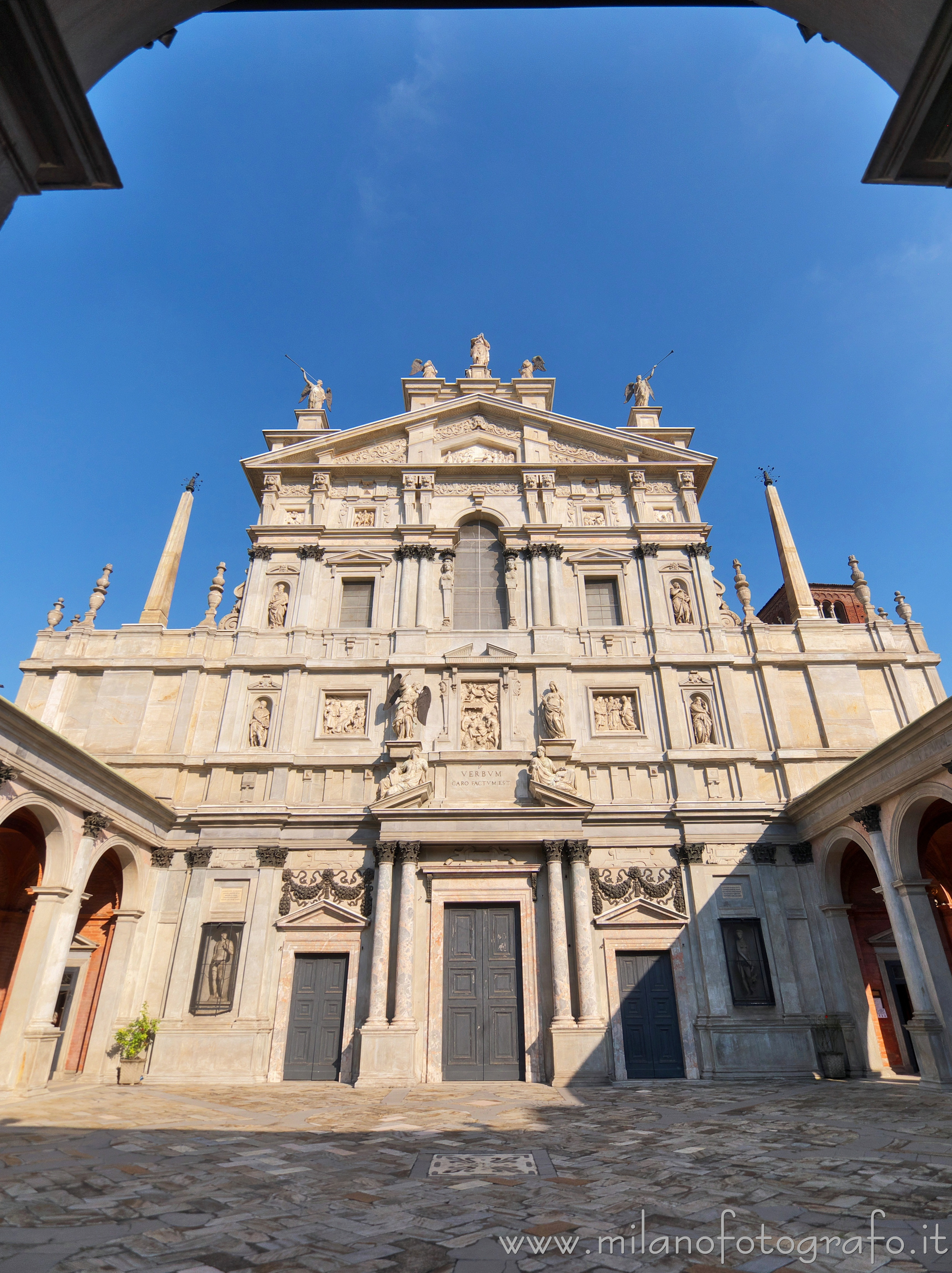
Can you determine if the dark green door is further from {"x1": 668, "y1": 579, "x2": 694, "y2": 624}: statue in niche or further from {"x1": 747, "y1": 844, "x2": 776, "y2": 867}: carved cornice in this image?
{"x1": 668, "y1": 579, "x2": 694, "y2": 624}: statue in niche

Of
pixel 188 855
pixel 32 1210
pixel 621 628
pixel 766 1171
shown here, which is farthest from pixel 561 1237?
pixel 621 628

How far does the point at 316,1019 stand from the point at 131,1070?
3634mm

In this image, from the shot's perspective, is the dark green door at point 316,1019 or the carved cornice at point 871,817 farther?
the dark green door at point 316,1019

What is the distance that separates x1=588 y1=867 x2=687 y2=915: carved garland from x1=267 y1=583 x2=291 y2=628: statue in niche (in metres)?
10.4

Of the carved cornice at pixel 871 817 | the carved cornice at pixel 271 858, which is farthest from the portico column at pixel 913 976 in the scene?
the carved cornice at pixel 271 858

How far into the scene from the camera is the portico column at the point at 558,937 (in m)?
15.0

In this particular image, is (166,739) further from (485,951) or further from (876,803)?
(876,803)

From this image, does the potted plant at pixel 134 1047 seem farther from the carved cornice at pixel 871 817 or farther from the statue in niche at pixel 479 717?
the carved cornice at pixel 871 817

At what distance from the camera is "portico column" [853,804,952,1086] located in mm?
11969

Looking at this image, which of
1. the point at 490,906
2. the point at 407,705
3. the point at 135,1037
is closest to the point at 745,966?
the point at 490,906

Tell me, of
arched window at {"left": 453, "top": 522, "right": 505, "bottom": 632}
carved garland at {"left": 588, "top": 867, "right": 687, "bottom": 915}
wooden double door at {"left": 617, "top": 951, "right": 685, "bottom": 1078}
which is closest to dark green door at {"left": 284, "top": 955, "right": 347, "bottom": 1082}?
carved garland at {"left": 588, "top": 867, "right": 687, "bottom": 915}

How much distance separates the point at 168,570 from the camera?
21062 mm

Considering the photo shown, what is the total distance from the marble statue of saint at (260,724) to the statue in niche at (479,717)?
15.9 ft
